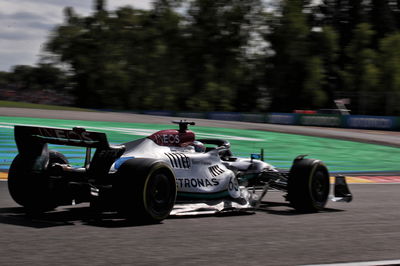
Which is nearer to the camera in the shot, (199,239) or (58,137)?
(199,239)

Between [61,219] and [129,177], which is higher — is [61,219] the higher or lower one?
the lower one

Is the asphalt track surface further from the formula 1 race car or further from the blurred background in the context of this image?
the blurred background

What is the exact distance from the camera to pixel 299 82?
60219 millimetres

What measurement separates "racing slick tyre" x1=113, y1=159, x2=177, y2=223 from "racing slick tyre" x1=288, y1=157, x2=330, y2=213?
234cm

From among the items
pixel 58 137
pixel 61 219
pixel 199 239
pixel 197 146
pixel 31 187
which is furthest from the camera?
pixel 197 146

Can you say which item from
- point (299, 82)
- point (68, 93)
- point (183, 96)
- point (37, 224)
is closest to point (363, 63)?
point (299, 82)

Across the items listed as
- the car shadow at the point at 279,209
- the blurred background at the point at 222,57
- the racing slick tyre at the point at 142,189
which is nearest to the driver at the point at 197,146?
the car shadow at the point at 279,209

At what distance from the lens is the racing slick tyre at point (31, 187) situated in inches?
269

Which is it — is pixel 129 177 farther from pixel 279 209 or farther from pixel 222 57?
pixel 222 57

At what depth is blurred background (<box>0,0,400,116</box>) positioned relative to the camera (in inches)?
2279

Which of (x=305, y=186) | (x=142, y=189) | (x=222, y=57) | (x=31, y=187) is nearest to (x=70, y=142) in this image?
(x=31, y=187)

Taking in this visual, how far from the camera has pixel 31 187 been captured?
6934 mm

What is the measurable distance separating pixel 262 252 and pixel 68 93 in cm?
7053

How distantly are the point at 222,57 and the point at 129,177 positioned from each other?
201 feet
